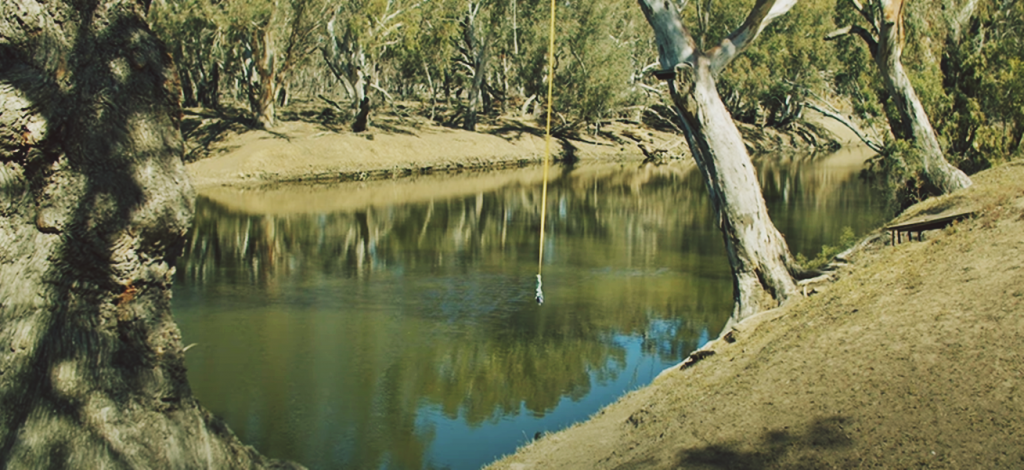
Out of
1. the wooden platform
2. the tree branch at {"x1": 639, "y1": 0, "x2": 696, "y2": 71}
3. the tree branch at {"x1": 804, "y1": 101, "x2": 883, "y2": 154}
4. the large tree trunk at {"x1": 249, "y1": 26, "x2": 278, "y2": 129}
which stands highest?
the large tree trunk at {"x1": 249, "y1": 26, "x2": 278, "y2": 129}

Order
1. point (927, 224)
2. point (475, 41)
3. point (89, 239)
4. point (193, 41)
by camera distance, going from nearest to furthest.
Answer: point (89, 239) → point (927, 224) → point (193, 41) → point (475, 41)

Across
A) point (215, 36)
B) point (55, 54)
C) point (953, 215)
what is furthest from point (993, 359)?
point (215, 36)

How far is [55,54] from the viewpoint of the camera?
15.5ft

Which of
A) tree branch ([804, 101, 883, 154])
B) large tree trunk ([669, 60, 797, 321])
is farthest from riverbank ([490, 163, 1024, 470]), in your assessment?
tree branch ([804, 101, 883, 154])

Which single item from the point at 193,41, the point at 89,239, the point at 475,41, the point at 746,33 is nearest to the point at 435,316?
the point at 746,33

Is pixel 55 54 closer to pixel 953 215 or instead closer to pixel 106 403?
pixel 106 403

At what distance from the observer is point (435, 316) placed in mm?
11938

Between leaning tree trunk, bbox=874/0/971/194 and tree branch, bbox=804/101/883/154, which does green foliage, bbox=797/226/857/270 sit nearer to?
leaning tree trunk, bbox=874/0/971/194

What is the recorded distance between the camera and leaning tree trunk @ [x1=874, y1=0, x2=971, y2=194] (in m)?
12.9

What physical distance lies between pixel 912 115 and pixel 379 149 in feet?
79.0

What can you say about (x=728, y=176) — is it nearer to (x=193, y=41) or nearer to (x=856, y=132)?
(x=856, y=132)

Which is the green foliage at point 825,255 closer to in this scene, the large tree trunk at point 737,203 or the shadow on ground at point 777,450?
the large tree trunk at point 737,203

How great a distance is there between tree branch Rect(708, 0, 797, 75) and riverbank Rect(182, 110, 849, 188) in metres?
19.9

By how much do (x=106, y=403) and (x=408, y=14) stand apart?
31726 millimetres
